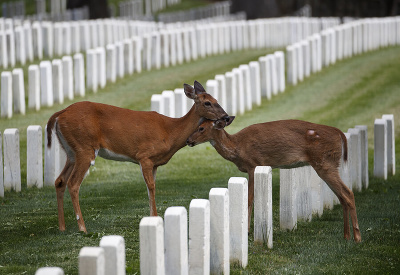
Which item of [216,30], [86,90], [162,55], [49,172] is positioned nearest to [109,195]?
[49,172]

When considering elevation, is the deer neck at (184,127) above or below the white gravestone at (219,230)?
above

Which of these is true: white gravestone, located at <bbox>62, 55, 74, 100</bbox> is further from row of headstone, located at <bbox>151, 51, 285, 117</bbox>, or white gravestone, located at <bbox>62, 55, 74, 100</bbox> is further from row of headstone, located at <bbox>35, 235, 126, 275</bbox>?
row of headstone, located at <bbox>35, 235, 126, 275</bbox>

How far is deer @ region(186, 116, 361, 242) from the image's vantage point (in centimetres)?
872

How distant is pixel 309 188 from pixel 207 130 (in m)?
1.46

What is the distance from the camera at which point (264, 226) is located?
8.04 metres

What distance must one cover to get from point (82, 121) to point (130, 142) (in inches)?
22.4

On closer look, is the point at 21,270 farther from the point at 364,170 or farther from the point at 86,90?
the point at 86,90

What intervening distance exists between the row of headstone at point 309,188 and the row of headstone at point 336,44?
8.63 metres

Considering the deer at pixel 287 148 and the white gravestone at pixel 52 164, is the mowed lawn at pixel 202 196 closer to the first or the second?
the white gravestone at pixel 52 164

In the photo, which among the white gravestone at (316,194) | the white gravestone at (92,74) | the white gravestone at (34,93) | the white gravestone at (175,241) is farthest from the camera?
the white gravestone at (92,74)

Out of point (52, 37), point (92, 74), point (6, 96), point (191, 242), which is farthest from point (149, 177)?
point (52, 37)

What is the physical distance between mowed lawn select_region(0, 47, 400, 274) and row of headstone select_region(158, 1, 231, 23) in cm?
1996

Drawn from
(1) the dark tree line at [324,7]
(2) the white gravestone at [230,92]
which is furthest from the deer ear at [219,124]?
(1) the dark tree line at [324,7]

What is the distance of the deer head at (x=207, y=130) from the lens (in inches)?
352
